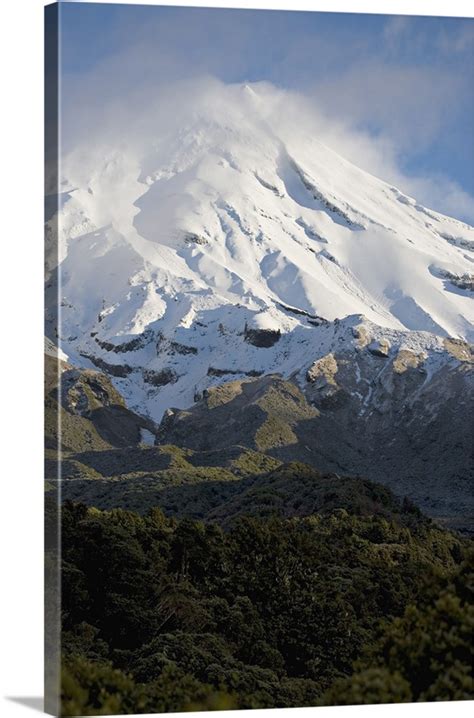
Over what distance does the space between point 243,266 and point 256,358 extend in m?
2.75

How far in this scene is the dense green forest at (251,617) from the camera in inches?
284

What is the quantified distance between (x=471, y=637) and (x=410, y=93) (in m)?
7.34

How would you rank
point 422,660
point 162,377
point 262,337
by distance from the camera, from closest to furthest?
point 422,660 < point 262,337 < point 162,377

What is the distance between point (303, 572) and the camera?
1291 centimetres

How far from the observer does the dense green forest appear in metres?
7.22

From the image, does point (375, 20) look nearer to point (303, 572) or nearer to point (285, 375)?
point (303, 572)

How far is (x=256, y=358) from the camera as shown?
1353 inches

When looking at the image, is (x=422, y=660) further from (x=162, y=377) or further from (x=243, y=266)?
(x=243, y=266)

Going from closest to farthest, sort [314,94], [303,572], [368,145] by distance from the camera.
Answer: [303,572] → [314,94] → [368,145]

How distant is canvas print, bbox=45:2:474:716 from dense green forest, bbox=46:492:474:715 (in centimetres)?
3

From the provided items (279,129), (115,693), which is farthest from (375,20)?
→ (279,129)
